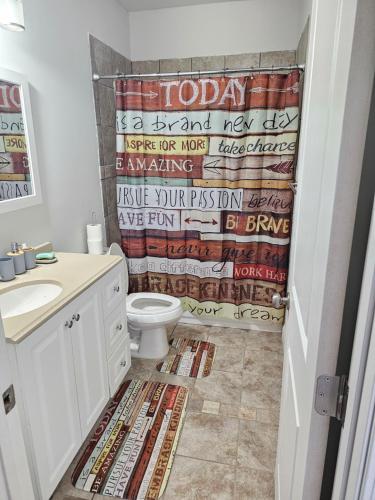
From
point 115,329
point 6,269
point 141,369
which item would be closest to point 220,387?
point 141,369

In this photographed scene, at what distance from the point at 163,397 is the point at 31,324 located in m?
1.15

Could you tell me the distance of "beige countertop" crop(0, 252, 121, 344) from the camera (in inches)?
46.3

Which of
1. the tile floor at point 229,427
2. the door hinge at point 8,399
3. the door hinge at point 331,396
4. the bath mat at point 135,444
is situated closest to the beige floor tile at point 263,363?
the tile floor at point 229,427

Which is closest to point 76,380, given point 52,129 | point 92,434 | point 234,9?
point 92,434

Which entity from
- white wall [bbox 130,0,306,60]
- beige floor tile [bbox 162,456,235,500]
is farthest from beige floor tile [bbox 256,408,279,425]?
white wall [bbox 130,0,306,60]

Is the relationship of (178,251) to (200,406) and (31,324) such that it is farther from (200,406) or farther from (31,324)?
(31,324)

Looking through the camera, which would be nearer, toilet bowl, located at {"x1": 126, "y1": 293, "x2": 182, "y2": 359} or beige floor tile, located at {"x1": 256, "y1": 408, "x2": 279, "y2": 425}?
beige floor tile, located at {"x1": 256, "y1": 408, "x2": 279, "y2": 425}

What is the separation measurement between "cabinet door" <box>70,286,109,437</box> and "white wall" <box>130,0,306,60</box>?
2252 millimetres

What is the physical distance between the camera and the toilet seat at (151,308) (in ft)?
7.41

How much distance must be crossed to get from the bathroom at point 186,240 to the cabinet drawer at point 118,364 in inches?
0.6

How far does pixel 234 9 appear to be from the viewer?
2604mm

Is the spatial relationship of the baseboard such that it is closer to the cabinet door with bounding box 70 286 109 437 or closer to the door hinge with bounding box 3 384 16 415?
the cabinet door with bounding box 70 286 109 437

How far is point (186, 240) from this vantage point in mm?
2684

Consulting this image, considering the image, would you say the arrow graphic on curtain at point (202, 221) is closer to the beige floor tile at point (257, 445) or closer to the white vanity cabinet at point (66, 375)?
the white vanity cabinet at point (66, 375)
